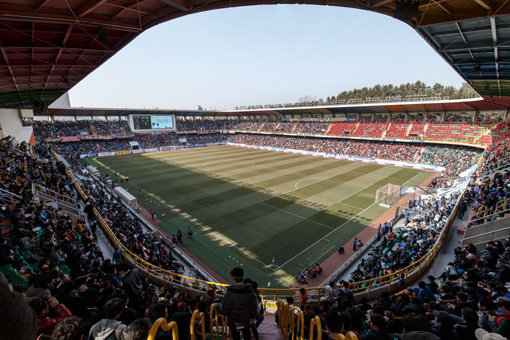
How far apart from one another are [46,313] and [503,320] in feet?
23.3

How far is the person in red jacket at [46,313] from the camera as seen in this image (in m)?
3.51

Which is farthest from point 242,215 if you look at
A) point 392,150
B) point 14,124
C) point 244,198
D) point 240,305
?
point 392,150

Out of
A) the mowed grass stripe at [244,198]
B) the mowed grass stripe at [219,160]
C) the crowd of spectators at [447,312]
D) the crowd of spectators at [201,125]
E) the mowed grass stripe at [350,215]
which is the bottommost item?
→ the mowed grass stripe at [350,215]

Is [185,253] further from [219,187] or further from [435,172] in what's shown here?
[435,172]

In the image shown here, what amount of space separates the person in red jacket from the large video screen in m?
66.8

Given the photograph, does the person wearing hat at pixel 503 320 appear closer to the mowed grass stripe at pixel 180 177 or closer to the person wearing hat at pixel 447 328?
the person wearing hat at pixel 447 328

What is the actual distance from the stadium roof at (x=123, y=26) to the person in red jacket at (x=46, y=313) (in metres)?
7.95

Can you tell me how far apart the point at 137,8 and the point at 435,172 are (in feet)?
142

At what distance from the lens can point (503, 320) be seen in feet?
13.1

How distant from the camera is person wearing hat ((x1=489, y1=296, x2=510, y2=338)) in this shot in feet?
12.9

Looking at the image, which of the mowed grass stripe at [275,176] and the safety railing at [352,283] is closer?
the safety railing at [352,283]

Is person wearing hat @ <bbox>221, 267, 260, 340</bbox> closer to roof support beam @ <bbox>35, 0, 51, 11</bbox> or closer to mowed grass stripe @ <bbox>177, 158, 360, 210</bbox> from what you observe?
roof support beam @ <bbox>35, 0, 51, 11</bbox>

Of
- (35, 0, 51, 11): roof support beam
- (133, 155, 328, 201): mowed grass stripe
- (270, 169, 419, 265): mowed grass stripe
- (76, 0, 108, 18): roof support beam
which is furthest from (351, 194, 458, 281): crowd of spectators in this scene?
(133, 155, 328, 201): mowed grass stripe

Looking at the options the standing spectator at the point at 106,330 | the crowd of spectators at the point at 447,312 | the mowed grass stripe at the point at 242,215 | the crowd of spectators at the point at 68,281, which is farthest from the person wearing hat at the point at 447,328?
the mowed grass stripe at the point at 242,215
